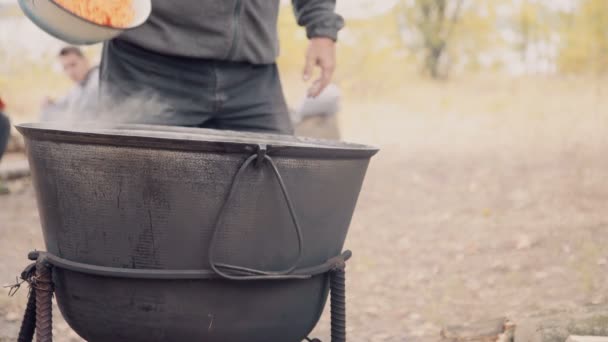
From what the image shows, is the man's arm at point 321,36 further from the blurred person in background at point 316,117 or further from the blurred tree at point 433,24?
the blurred tree at point 433,24

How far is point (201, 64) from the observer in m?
2.28

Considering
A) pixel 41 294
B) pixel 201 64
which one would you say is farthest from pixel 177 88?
pixel 41 294

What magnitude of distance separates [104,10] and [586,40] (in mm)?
11189

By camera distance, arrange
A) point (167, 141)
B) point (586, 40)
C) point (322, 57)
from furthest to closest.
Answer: point (586, 40), point (322, 57), point (167, 141)

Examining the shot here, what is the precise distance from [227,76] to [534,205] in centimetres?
406

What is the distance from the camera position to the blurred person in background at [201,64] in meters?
2.23

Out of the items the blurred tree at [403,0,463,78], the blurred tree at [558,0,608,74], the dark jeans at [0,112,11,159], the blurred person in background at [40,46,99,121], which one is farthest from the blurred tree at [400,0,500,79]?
the dark jeans at [0,112,11,159]

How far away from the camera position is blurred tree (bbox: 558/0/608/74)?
11.3m

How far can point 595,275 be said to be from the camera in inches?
142

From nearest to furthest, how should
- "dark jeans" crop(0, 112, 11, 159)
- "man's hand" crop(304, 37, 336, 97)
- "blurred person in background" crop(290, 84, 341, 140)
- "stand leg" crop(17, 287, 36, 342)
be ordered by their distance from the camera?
"stand leg" crop(17, 287, 36, 342) → "man's hand" crop(304, 37, 336, 97) → "dark jeans" crop(0, 112, 11, 159) → "blurred person in background" crop(290, 84, 341, 140)

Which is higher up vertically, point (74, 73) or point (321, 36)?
point (74, 73)

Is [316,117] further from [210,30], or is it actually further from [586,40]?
[586,40]

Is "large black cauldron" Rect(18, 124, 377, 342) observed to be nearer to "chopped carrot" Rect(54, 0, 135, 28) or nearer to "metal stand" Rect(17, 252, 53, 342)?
"metal stand" Rect(17, 252, 53, 342)

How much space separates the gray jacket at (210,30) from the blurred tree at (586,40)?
402 inches
